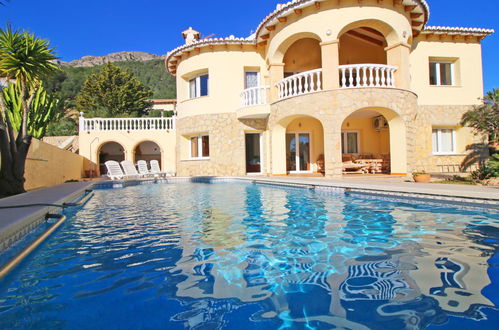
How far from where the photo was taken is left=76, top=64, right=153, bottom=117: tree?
29.6m

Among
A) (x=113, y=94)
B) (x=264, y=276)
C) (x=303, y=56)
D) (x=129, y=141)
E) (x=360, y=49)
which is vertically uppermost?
(x=113, y=94)

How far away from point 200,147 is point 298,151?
210 inches

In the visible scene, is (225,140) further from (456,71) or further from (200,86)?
(456,71)

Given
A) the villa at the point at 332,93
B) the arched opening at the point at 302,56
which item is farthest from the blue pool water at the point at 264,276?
the arched opening at the point at 302,56

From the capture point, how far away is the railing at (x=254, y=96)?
13789 millimetres

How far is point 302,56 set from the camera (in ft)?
48.5

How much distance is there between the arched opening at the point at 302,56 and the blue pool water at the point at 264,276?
37.9ft

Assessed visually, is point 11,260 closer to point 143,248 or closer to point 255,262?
point 143,248

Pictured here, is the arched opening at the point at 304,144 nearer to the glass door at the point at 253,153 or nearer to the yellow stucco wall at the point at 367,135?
the yellow stucco wall at the point at 367,135

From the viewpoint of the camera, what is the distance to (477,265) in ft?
8.66

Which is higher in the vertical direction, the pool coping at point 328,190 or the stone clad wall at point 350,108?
the stone clad wall at point 350,108

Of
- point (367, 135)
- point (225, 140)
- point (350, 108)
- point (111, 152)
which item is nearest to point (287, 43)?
point (350, 108)

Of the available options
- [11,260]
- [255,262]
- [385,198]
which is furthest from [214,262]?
[385,198]

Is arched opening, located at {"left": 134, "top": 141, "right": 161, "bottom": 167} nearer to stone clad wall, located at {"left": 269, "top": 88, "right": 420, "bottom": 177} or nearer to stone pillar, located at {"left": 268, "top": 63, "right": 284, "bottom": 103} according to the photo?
stone pillar, located at {"left": 268, "top": 63, "right": 284, "bottom": 103}
